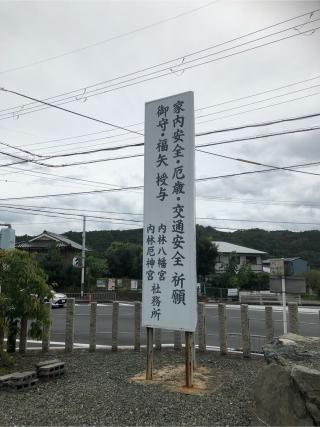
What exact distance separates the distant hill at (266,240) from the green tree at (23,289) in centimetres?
4763

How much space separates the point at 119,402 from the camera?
606 cm

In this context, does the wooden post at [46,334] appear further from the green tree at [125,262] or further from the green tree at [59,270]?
the green tree at [125,262]

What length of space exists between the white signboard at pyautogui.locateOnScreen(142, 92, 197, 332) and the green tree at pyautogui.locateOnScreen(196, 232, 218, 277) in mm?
35726

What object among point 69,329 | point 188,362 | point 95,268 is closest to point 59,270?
point 95,268

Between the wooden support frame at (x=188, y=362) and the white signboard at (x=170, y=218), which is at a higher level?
the white signboard at (x=170, y=218)

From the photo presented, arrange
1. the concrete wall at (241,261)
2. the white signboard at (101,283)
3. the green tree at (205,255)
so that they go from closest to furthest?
the white signboard at (101,283), the green tree at (205,255), the concrete wall at (241,261)

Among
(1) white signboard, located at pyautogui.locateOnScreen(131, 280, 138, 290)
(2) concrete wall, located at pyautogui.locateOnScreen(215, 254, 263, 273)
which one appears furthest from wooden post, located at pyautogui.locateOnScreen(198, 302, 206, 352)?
(2) concrete wall, located at pyautogui.locateOnScreen(215, 254, 263, 273)

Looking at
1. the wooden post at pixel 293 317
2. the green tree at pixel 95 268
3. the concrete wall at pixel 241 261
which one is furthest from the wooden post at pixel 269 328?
the concrete wall at pixel 241 261

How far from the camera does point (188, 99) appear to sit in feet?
25.5

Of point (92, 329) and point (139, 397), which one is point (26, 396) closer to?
point (139, 397)

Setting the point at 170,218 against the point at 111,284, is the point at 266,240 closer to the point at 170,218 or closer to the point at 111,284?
the point at 111,284

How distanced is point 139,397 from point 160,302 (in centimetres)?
173

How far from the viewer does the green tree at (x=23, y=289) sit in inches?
333

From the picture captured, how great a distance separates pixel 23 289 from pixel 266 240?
5730cm
